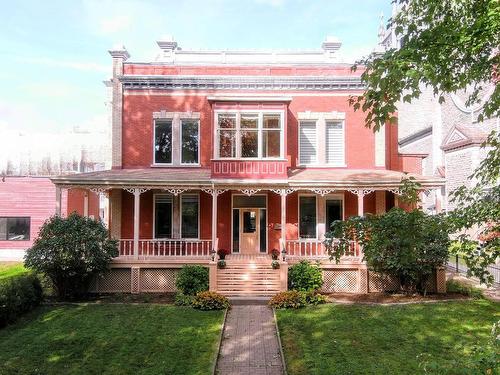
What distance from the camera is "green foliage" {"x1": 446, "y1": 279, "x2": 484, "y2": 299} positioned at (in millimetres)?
15430

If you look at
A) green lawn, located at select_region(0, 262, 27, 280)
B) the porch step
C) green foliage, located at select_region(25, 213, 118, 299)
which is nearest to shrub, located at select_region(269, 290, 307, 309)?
the porch step

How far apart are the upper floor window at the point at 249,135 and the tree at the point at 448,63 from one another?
44.0 ft

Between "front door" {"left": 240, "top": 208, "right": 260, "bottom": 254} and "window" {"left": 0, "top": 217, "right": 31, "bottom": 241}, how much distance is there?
54.1ft

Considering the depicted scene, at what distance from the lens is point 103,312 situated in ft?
46.5

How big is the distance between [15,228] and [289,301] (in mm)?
21740

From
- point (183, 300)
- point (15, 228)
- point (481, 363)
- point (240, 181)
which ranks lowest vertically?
point (183, 300)

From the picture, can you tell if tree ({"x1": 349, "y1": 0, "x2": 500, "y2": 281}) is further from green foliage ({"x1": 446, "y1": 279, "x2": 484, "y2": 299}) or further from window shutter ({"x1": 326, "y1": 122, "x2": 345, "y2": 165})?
window shutter ({"x1": 326, "y1": 122, "x2": 345, "y2": 165})

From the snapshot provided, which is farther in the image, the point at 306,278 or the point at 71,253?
the point at 306,278

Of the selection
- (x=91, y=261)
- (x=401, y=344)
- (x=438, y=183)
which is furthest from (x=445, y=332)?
(x=91, y=261)

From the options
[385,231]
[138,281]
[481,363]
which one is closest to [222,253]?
[138,281]

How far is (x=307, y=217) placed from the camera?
20.1 metres

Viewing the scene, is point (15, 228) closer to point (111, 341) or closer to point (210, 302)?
point (210, 302)

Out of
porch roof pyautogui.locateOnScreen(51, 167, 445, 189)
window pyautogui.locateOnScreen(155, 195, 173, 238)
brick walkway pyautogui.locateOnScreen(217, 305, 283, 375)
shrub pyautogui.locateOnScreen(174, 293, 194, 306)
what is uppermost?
porch roof pyautogui.locateOnScreen(51, 167, 445, 189)

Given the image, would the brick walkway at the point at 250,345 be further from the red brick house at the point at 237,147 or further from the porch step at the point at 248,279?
the red brick house at the point at 237,147
